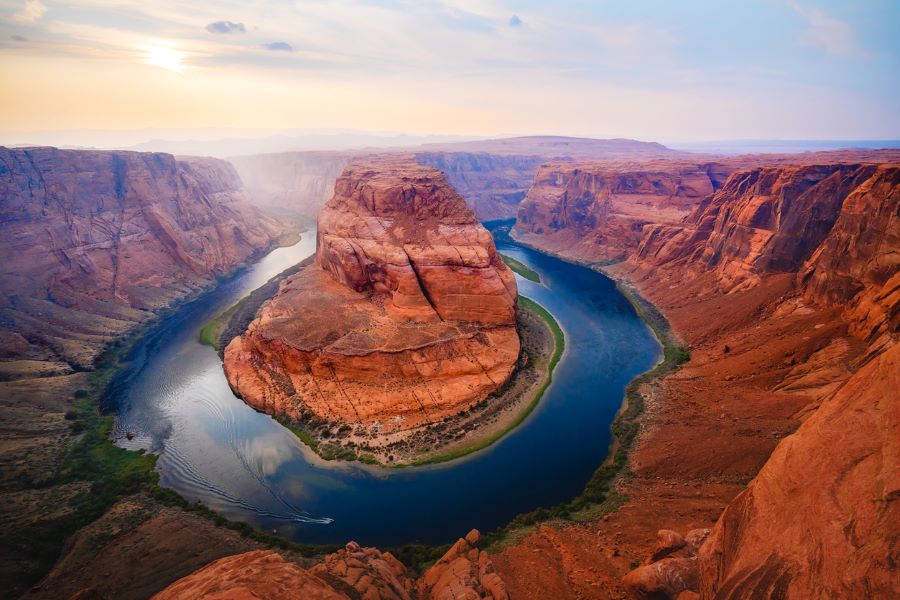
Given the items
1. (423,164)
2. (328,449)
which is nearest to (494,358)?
(328,449)

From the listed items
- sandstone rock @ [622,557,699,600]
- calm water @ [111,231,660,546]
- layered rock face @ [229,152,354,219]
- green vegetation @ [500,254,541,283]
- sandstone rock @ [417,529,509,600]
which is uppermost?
layered rock face @ [229,152,354,219]

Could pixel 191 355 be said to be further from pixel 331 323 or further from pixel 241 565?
pixel 241 565

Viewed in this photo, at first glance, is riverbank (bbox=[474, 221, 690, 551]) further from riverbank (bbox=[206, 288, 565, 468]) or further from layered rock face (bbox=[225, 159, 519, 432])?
layered rock face (bbox=[225, 159, 519, 432])

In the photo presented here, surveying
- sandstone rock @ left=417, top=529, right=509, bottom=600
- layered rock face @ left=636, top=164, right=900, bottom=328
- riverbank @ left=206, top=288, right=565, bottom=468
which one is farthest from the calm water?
layered rock face @ left=636, top=164, right=900, bottom=328

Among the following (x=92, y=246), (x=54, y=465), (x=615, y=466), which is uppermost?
(x=92, y=246)

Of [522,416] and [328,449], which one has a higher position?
[522,416]

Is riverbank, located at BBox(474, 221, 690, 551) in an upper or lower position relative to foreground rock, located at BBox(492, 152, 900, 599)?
lower

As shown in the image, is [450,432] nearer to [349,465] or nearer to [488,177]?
[349,465]
